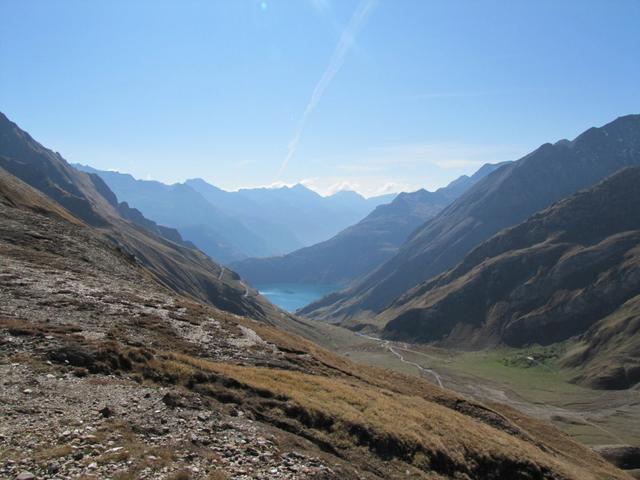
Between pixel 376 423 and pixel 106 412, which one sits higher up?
pixel 106 412

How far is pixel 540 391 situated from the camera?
512ft

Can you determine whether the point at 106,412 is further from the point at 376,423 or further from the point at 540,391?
the point at 540,391

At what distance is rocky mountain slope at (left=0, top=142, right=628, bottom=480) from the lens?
52.9 feet

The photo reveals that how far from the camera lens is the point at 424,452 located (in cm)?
2466

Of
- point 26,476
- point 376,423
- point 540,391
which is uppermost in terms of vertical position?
point 26,476

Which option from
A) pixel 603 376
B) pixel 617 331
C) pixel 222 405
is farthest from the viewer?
pixel 617 331

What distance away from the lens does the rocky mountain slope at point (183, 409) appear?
16109mm

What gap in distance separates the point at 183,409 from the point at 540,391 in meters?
163

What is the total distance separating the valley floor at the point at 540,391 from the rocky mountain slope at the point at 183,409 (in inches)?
2713

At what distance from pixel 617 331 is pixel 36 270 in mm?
197977

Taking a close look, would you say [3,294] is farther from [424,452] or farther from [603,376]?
[603,376]

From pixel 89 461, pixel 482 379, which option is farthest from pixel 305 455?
pixel 482 379

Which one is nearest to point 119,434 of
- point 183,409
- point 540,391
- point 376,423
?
point 183,409

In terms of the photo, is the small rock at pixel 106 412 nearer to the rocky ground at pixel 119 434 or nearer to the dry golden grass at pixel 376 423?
the rocky ground at pixel 119 434
